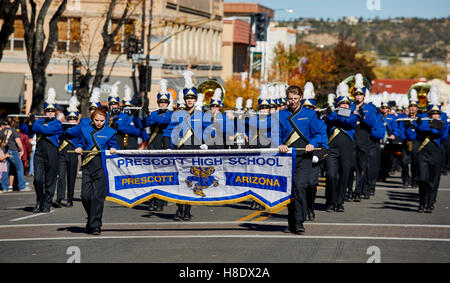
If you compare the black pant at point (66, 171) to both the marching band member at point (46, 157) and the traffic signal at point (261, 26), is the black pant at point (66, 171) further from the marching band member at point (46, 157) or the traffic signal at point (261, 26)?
the traffic signal at point (261, 26)

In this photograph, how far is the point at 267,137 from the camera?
17.5 meters

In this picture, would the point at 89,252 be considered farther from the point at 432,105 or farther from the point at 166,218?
the point at 432,105

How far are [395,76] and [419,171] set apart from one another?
149 meters

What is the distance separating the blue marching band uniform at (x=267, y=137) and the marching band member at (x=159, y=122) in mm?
19

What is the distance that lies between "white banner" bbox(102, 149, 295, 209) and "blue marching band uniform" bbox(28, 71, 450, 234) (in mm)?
211

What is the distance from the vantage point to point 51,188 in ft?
59.1

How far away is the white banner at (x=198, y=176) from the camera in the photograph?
14.0m

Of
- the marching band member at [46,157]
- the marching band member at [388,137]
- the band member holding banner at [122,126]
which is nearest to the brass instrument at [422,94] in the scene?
the marching band member at [388,137]

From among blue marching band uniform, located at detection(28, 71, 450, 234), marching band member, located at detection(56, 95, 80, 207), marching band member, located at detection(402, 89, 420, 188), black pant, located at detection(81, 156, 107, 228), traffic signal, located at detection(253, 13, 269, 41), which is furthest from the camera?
traffic signal, located at detection(253, 13, 269, 41)

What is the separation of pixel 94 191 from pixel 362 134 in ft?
29.3

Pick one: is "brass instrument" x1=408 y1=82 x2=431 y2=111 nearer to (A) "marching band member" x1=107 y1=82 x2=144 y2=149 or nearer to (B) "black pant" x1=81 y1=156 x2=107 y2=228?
(A) "marching band member" x1=107 y1=82 x2=144 y2=149

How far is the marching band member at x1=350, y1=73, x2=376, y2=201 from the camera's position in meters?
19.9

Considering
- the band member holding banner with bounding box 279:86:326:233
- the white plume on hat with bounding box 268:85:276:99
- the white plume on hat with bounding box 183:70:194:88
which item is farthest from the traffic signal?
the band member holding banner with bounding box 279:86:326:233
